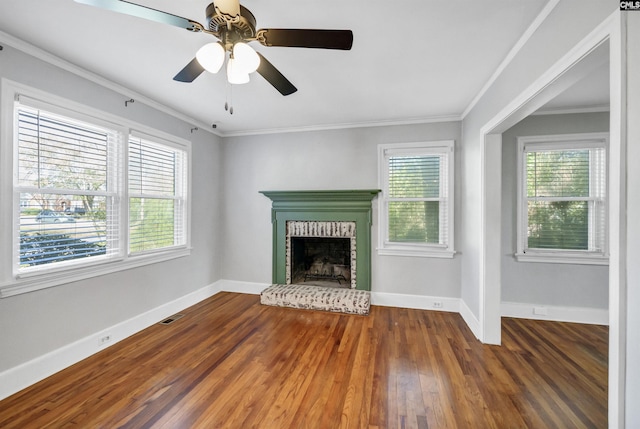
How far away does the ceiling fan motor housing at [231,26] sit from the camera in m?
1.30

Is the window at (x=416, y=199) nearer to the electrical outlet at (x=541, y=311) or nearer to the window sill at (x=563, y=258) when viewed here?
the window sill at (x=563, y=258)

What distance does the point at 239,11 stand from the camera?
4.14 feet

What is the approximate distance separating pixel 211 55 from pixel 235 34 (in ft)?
0.58

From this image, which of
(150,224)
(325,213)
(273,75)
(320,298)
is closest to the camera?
(273,75)

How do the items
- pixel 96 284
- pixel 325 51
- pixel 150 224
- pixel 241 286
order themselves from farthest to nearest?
pixel 241 286 → pixel 150 224 → pixel 96 284 → pixel 325 51

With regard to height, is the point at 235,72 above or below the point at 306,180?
above

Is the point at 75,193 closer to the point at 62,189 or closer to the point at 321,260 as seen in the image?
the point at 62,189

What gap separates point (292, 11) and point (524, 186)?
329 centimetres

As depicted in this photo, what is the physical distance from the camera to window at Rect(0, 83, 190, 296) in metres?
1.96

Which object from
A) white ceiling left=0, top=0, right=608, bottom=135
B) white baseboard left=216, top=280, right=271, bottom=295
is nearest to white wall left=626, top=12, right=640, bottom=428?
white ceiling left=0, top=0, right=608, bottom=135

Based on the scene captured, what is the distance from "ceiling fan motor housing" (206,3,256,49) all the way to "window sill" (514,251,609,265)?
12.2ft

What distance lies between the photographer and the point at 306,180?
3945 millimetres

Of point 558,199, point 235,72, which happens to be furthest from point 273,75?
point 558,199

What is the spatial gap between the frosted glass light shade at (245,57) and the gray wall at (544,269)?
3265mm
